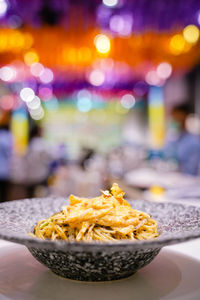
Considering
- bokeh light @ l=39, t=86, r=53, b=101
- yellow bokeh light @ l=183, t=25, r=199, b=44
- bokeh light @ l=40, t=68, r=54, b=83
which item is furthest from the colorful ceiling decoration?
bokeh light @ l=39, t=86, r=53, b=101

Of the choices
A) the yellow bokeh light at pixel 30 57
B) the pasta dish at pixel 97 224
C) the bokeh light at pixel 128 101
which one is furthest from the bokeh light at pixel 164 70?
the pasta dish at pixel 97 224

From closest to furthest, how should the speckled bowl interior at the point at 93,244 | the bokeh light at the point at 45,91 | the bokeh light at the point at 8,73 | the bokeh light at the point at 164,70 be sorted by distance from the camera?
1. the speckled bowl interior at the point at 93,244
2. the bokeh light at the point at 8,73
3. the bokeh light at the point at 164,70
4. the bokeh light at the point at 45,91

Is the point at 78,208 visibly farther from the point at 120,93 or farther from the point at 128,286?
the point at 120,93

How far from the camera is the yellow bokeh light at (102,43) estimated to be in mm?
5472

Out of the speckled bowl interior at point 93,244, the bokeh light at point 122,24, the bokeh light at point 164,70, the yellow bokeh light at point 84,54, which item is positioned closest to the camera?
the speckled bowl interior at point 93,244

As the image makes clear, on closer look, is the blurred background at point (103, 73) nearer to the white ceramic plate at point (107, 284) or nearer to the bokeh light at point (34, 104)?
the white ceramic plate at point (107, 284)

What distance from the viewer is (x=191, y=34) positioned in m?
5.45

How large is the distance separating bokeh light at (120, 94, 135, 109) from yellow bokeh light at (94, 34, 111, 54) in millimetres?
6725

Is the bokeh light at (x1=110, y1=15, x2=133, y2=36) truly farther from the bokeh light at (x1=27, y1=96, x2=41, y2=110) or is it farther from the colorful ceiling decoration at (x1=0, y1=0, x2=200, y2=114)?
the bokeh light at (x1=27, y1=96, x2=41, y2=110)

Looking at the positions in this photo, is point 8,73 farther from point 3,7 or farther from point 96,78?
point 3,7

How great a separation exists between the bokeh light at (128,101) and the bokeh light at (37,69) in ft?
15.5

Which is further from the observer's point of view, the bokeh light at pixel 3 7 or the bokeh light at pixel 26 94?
the bokeh light at pixel 26 94

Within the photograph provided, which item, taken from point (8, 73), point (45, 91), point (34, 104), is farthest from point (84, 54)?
point (34, 104)

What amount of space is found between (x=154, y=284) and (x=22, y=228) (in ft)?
1.02
